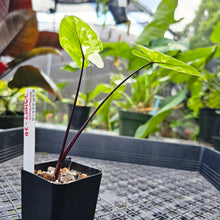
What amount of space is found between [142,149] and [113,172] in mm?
221

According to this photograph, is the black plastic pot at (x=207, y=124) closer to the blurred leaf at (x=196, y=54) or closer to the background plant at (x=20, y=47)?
the blurred leaf at (x=196, y=54)

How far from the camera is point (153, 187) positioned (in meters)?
0.69

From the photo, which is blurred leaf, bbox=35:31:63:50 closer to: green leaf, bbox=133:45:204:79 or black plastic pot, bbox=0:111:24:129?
black plastic pot, bbox=0:111:24:129

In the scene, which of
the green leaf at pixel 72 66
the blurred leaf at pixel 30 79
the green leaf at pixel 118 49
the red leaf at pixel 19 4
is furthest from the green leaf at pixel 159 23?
the red leaf at pixel 19 4

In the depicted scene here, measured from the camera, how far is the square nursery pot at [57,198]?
33 cm

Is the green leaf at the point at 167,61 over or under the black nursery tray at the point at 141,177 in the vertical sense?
over

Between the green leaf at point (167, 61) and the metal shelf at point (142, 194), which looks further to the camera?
the metal shelf at point (142, 194)

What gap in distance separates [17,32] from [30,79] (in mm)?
278

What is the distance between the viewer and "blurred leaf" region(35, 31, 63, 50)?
3.53 ft

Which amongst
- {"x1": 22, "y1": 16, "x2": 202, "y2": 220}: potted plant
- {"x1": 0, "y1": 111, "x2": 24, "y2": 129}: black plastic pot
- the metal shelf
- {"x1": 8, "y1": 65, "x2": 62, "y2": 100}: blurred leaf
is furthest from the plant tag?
{"x1": 0, "y1": 111, "x2": 24, "y2": 129}: black plastic pot

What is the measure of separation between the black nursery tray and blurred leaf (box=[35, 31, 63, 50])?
483 mm

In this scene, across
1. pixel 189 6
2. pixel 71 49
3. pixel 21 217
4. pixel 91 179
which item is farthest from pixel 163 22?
pixel 189 6

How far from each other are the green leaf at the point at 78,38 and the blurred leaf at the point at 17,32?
66 centimetres

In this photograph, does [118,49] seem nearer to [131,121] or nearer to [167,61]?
[131,121]
